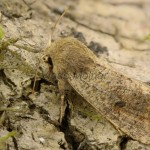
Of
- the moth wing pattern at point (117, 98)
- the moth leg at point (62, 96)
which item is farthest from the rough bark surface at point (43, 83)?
the moth wing pattern at point (117, 98)

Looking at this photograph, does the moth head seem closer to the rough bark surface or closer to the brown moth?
the brown moth

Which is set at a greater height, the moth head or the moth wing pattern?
the moth head

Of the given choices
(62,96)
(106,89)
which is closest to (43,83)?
(62,96)

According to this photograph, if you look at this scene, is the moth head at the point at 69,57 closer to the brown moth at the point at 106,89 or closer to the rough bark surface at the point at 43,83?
the brown moth at the point at 106,89

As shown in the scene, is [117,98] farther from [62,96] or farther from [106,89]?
[62,96]

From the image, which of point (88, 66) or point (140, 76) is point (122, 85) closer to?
point (88, 66)

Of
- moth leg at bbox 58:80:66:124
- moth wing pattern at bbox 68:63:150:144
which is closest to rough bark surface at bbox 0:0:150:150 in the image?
moth leg at bbox 58:80:66:124
